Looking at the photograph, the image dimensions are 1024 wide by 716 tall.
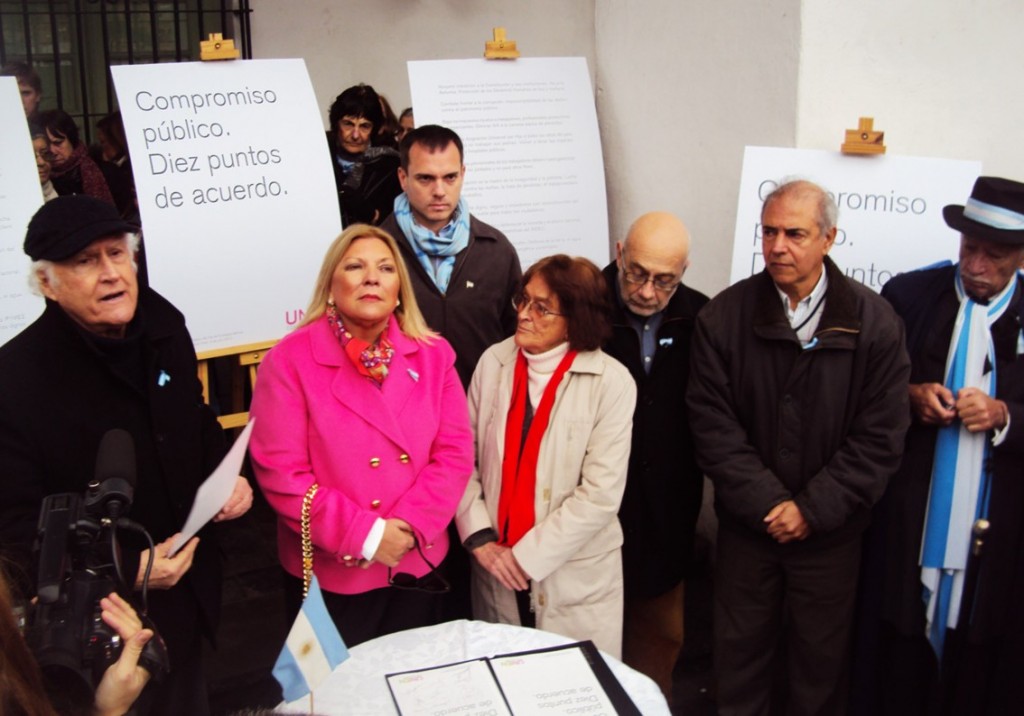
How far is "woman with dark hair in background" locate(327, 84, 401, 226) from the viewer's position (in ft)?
15.6

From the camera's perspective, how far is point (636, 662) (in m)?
3.48

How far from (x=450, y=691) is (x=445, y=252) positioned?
5.61 feet

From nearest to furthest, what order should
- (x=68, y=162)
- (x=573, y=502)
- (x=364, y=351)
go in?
1. (x=364, y=351)
2. (x=573, y=502)
3. (x=68, y=162)

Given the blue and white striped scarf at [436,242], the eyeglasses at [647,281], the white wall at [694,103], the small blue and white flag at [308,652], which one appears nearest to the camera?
the small blue and white flag at [308,652]

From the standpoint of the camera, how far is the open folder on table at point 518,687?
201 centimetres

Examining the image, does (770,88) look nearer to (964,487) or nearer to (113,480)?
(964,487)

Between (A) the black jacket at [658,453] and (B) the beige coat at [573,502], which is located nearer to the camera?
(B) the beige coat at [573,502]

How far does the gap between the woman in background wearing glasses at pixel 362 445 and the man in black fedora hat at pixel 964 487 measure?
1.46 metres

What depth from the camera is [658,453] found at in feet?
10.4

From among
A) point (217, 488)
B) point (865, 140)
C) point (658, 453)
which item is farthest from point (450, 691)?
point (865, 140)

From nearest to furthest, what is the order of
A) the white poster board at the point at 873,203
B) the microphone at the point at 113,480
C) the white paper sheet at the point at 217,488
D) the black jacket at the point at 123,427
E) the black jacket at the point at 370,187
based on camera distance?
the microphone at the point at 113,480
the white paper sheet at the point at 217,488
the black jacket at the point at 123,427
the white poster board at the point at 873,203
the black jacket at the point at 370,187

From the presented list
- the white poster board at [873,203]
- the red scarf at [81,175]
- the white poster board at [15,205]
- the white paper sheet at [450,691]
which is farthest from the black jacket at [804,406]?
the red scarf at [81,175]

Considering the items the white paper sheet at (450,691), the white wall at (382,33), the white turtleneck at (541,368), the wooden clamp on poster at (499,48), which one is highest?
the white wall at (382,33)

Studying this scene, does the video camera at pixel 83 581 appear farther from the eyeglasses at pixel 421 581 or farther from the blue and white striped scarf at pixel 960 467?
the blue and white striped scarf at pixel 960 467
